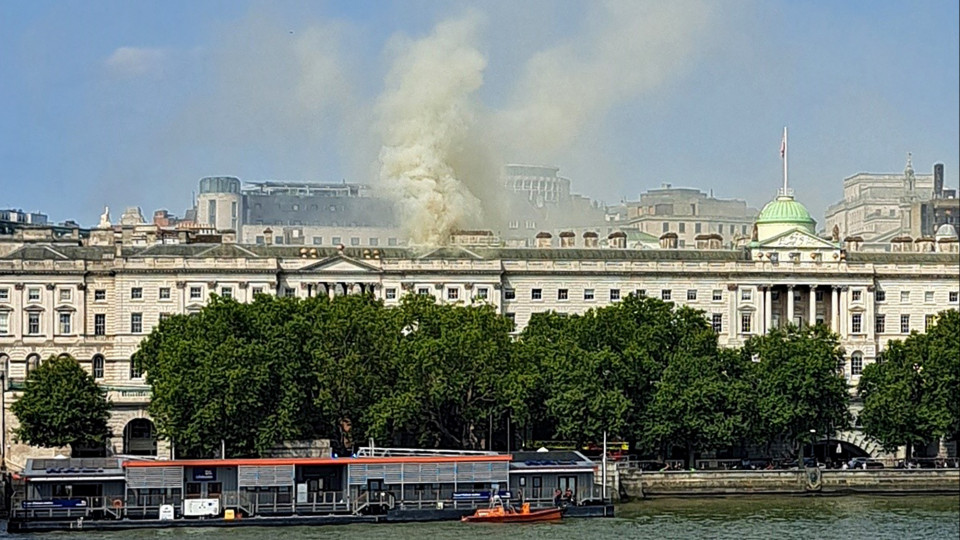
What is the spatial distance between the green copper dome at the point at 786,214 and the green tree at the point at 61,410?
167 ft

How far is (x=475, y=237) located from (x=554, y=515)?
165 feet

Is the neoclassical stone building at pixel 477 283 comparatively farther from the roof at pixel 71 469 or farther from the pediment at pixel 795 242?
the roof at pixel 71 469

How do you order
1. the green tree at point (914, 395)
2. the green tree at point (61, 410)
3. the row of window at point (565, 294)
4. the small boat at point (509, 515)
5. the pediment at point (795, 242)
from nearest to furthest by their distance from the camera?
the small boat at point (509, 515) < the green tree at point (61, 410) < the green tree at point (914, 395) < the row of window at point (565, 294) < the pediment at point (795, 242)

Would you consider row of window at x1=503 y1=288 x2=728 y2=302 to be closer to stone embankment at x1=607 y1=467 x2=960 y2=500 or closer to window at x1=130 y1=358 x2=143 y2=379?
window at x1=130 y1=358 x2=143 y2=379

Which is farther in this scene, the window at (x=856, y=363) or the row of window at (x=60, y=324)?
the window at (x=856, y=363)

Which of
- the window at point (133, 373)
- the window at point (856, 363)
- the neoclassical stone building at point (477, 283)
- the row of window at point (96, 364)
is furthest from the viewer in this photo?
the window at point (856, 363)

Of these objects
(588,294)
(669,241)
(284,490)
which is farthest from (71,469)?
(669,241)

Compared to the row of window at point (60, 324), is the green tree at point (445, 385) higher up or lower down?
lower down

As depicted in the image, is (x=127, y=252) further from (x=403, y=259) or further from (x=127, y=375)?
(x=403, y=259)

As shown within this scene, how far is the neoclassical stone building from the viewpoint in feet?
422

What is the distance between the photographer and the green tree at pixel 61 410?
344ft

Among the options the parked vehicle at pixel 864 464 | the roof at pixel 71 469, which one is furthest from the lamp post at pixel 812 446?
the roof at pixel 71 469

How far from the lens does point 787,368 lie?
10962 cm

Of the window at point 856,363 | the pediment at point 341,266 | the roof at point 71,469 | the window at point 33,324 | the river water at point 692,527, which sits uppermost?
the pediment at point 341,266
